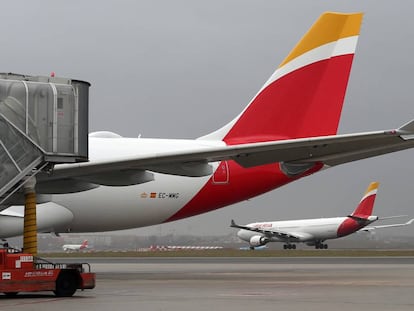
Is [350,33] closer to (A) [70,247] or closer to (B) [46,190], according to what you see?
(B) [46,190]

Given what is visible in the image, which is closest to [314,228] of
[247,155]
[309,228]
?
[309,228]

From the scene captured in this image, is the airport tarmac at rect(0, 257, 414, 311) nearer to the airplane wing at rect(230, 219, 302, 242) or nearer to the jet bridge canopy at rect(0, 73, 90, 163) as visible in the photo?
the jet bridge canopy at rect(0, 73, 90, 163)

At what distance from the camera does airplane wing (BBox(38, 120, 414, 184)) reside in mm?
17797

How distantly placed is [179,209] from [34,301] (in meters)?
10.8

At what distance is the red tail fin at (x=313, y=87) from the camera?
82.7 ft

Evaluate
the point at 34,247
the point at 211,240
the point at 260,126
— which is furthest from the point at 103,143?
the point at 211,240

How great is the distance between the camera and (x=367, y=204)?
243 ft

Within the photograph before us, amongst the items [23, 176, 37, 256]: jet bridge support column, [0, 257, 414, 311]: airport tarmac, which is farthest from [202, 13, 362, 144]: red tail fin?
[23, 176, 37, 256]: jet bridge support column

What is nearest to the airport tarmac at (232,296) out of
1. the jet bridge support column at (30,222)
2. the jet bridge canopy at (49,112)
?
the jet bridge support column at (30,222)

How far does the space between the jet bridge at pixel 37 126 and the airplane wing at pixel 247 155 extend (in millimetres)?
1444

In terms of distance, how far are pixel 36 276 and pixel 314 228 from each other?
63.7 meters

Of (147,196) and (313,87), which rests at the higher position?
(313,87)

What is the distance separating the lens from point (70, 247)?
106 m

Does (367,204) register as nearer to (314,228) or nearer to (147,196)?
(314,228)
